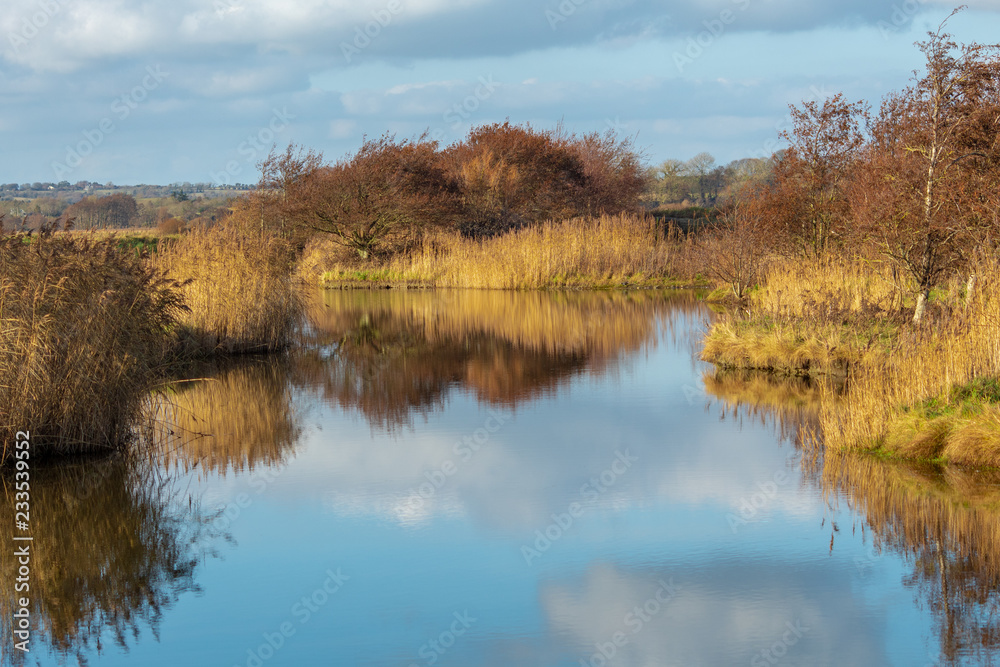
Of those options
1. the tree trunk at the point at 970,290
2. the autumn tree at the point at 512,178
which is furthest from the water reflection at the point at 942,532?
the autumn tree at the point at 512,178

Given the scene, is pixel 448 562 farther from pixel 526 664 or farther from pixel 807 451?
pixel 807 451

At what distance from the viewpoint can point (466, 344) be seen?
56.5 ft

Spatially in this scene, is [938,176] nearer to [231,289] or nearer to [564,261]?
[231,289]

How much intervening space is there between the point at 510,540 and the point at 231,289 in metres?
9.50

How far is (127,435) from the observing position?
29.9 feet

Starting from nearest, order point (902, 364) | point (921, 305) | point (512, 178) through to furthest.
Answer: point (902, 364), point (921, 305), point (512, 178)

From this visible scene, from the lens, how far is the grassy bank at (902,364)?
8.27 metres

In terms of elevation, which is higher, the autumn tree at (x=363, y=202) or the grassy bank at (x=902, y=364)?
the autumn tree at (x=363, y=202)

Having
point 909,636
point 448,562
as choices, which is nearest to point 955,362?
point 909,636

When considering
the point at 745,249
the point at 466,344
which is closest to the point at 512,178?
the point at 745,249

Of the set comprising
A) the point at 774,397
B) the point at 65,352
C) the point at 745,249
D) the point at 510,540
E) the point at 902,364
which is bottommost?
the point at 510,540

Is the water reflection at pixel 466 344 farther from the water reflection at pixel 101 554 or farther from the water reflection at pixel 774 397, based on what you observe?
the water reflection at pixel 101 554

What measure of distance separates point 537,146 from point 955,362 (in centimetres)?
3376

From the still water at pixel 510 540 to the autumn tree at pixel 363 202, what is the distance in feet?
73.4
